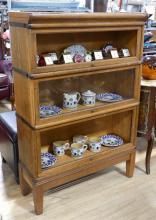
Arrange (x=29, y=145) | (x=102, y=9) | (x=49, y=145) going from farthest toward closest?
(x=49, y=145) < (x=102, y=9) < (x=29, y=145)

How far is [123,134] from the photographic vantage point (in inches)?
83.2

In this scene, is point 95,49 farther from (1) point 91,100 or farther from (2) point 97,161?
(2) point 97,161

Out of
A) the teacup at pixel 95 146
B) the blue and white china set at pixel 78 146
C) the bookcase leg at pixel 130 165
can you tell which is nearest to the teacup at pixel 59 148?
the blue and white china set at pixel 78 146

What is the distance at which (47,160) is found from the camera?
5.81 ft

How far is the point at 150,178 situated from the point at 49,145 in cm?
86

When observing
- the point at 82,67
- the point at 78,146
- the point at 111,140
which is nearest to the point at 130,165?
the point at 111,140

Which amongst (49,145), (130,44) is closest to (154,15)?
(130,44)

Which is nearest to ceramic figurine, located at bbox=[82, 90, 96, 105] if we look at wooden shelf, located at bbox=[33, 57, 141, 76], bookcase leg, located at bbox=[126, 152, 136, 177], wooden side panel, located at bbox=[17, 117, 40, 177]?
wooden shelf, located at bbox=[33, 57, 141, 76]

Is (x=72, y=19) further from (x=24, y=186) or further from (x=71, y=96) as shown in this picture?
(x=24, y=186)

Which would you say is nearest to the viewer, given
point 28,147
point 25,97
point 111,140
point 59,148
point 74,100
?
point 25,97

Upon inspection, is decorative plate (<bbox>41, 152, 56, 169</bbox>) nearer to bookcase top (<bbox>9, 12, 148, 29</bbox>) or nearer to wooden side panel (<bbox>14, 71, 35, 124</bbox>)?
wooden side panel (<bbox>14, 71, 35, 124</bbox>)

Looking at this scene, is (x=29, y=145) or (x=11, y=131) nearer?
(x=29, y=145)

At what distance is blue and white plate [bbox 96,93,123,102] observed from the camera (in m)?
1.87

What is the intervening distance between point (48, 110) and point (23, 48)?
0.42 metres
